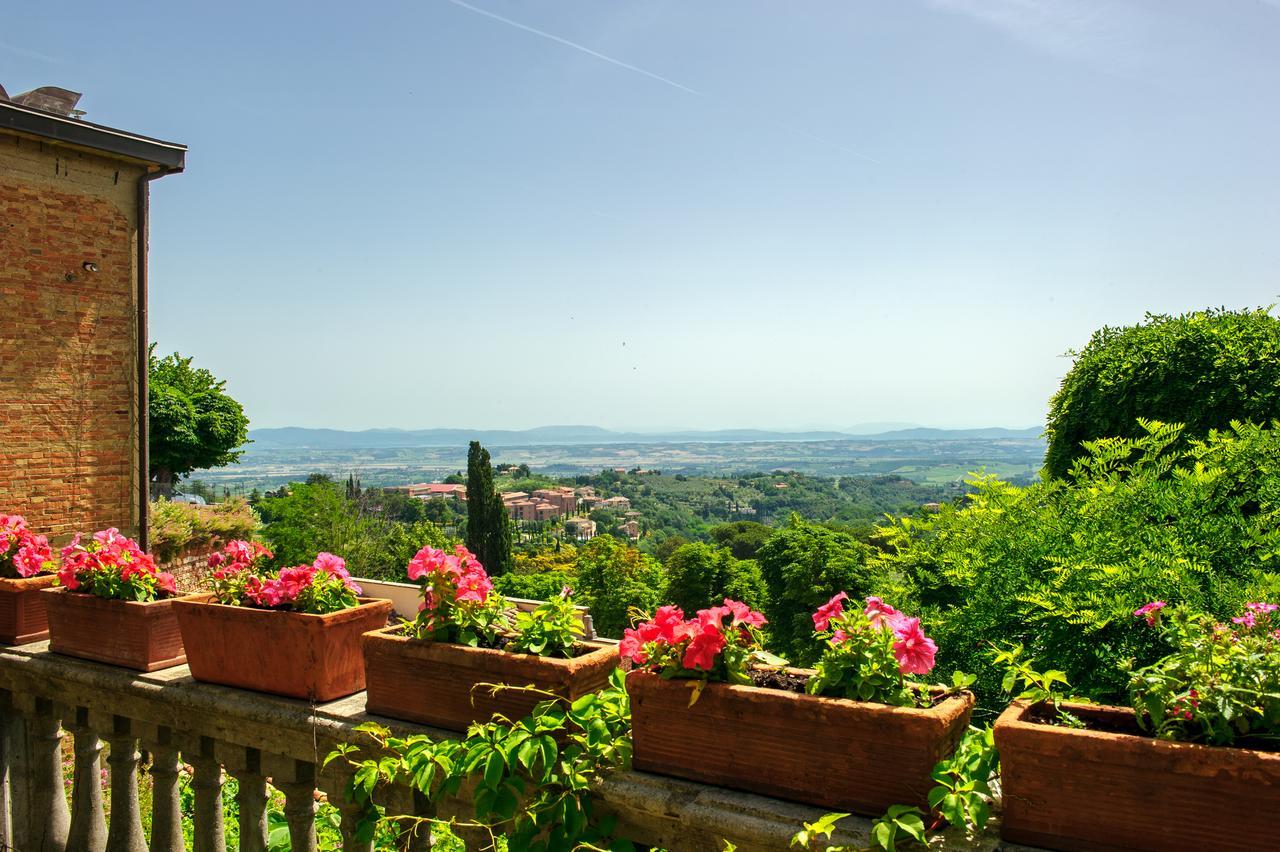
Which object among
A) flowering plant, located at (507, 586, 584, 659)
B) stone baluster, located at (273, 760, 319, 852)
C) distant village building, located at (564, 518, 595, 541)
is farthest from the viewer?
distant village building, located at (564, 518, 595, 541)

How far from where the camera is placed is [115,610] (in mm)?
3158

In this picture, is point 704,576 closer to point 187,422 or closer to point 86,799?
point 187,422

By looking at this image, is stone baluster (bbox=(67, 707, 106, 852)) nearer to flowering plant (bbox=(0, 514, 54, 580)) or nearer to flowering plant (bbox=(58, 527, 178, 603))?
flowering plant (bbox=(58, 527, 178, 603))

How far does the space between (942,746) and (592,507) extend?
101028 millimetres

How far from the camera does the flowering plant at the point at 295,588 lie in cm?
275

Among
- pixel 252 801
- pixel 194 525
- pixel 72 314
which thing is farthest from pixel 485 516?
pixel 252 801

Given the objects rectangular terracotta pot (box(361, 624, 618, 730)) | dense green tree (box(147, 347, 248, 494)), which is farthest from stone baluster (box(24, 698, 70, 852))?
dense green tree (box(147, 347, 248, 494))

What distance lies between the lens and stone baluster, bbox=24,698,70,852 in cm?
337

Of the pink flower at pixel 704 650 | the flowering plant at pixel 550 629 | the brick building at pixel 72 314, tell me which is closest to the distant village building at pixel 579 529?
the brick building at pixel 72 314

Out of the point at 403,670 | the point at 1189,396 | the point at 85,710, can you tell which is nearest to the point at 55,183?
the point at 85,710

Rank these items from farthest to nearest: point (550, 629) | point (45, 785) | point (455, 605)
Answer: point (45, 785)
point (455, 605)
point (550, 629)

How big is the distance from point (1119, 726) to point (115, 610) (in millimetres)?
3251

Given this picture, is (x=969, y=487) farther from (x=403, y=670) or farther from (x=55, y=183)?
(x=55, y=183)

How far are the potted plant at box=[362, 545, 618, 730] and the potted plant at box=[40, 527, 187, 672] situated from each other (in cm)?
114
